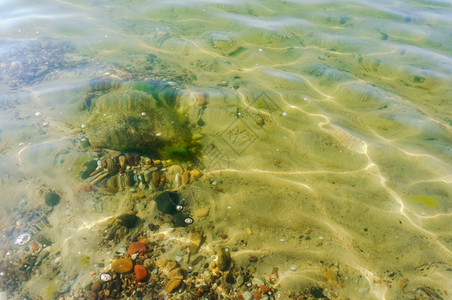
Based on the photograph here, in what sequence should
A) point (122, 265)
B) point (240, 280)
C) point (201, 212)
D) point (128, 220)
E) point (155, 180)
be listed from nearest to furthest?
point (240, 280) → point (122, 265) → point (128, 220) → point (201, 212) → point (155, 180)

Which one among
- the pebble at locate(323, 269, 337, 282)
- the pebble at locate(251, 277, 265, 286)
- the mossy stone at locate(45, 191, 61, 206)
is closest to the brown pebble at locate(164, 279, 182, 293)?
the pebble at locate(251, 277, 265, 286)

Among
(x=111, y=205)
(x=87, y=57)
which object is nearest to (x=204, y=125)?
(x=111, y=205)

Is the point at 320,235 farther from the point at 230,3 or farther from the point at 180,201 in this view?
the point at 230,3

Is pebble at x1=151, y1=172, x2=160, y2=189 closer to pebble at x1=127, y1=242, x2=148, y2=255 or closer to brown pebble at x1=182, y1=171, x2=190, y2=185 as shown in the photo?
brown pebble at x1=182, y1=171, x2=190, y2=185

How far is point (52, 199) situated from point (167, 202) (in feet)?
5.08

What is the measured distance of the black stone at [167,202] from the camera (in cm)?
347

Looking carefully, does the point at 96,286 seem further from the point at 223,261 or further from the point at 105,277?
the point at 223,261

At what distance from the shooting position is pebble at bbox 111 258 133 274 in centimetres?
293

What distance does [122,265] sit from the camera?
117 inches

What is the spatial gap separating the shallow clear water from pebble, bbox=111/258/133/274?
0.15 meters

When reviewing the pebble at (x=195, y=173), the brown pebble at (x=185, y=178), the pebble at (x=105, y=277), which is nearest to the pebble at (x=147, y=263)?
the pebble at (x=105, y=277)

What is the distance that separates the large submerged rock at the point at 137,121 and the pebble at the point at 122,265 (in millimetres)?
1723

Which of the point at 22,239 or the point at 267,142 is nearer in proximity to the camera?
the point at 22,239

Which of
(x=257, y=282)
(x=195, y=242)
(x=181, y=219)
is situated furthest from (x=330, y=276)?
(x=181, y=219)
